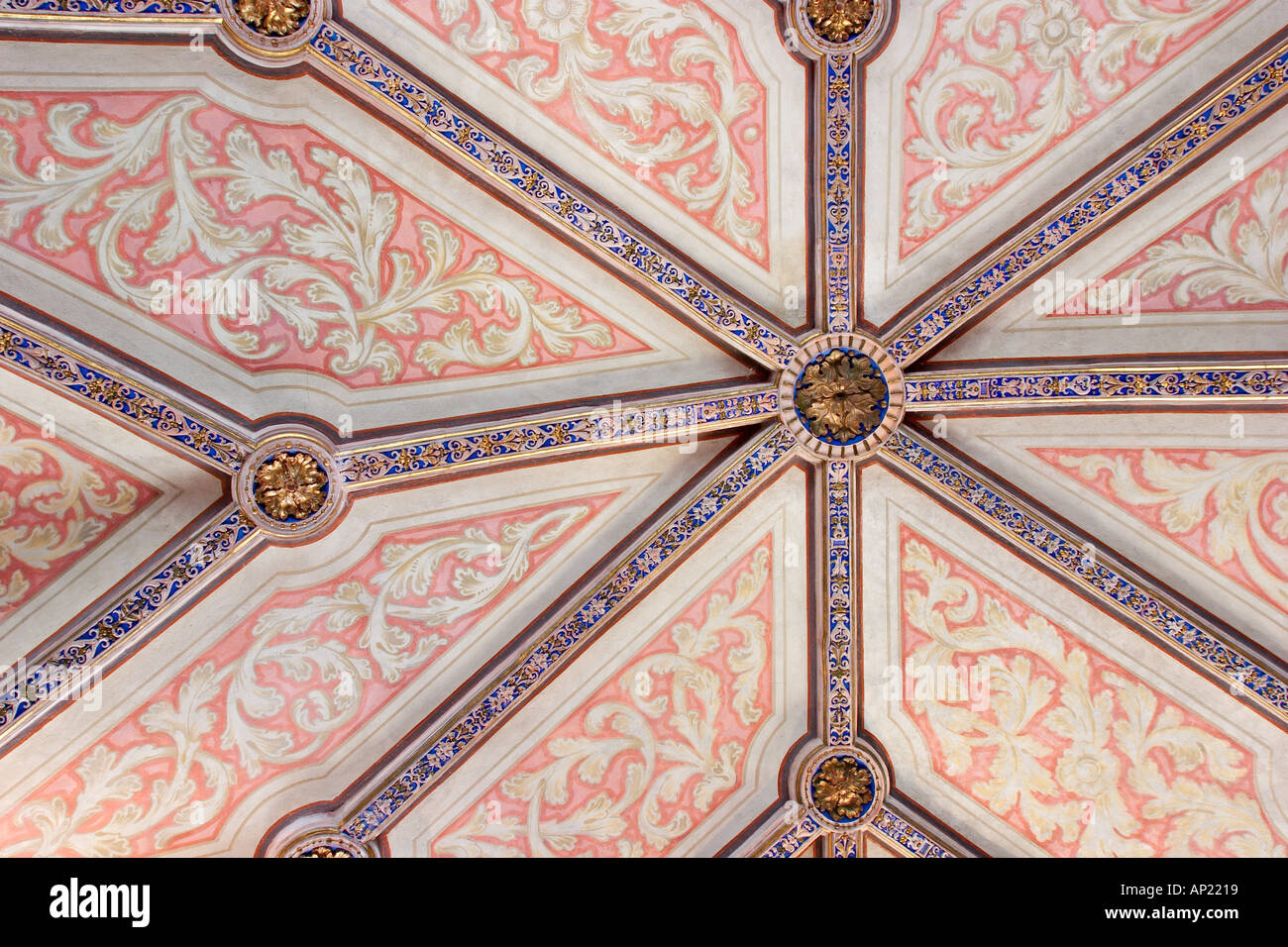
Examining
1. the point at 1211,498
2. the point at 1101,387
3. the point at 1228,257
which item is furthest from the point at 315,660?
the point at 1228,257

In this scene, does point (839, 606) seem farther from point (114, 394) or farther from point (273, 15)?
point (273, 15)

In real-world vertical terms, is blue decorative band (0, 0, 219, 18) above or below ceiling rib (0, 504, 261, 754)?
above

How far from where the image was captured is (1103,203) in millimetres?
6504

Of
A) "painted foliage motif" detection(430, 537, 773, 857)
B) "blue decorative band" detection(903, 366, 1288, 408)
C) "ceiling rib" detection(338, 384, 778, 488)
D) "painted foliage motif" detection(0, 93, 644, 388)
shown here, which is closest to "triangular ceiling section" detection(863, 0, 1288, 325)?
"blue decorative band" detection(903, 366, 1288, 408)

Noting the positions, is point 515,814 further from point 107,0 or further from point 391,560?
point 107,0

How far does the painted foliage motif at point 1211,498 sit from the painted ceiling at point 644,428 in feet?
0.10

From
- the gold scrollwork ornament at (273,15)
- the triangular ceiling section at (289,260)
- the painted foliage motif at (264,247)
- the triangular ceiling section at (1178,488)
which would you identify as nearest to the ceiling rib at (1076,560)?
the triangular ceiling section at (1178,488)

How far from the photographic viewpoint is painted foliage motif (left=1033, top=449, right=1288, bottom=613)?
6.84m

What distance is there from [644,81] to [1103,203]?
2.84 metres

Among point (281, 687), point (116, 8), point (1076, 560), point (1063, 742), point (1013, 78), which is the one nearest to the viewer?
point (116, 8)

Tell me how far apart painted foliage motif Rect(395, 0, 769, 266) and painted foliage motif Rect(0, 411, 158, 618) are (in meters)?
3.20

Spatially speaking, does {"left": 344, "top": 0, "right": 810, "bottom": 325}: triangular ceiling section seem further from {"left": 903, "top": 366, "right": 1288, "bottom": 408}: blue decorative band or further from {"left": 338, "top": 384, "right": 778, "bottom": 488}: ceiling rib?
{"left": 903, "top": 366, "right": 1288, "bottom": 408}: blue decorative band

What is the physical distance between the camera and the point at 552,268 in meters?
6.71
